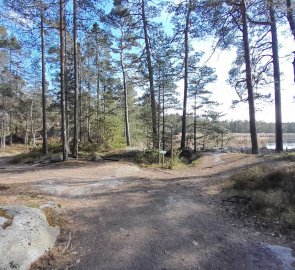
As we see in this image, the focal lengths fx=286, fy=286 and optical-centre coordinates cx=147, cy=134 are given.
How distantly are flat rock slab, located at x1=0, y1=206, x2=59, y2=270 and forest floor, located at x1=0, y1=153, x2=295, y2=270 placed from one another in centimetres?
15

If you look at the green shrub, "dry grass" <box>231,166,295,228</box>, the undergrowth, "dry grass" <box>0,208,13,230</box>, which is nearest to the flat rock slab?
"dry grass" <box>0,208,13,230</box>

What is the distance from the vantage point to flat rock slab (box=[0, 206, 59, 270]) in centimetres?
335

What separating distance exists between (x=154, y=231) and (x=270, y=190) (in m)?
2.89

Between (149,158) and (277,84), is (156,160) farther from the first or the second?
(277,84)

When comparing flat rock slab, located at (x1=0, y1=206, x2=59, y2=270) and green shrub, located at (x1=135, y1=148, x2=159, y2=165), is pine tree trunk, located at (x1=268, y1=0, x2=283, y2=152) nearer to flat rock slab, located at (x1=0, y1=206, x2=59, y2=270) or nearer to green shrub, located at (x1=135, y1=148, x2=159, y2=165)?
green shrub, located at (x1=135, y1=148, x2=159, y2=165)

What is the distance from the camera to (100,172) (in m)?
10.9

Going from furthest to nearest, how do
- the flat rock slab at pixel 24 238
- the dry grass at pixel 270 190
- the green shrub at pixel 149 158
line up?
the green shrub at pixel 149 158, the dry grass at pixel 270 190, the flat rock slab at pixel 24 238

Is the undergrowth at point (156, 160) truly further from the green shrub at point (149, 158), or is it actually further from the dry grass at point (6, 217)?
the dry grass at point (6, 217)

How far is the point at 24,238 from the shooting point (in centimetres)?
371

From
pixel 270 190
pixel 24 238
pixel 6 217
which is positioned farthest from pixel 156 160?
pixel 24 238

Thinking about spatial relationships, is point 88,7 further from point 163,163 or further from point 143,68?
point 163,163

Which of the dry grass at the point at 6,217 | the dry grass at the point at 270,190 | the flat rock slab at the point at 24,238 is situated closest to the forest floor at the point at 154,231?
the flat rock slab at the point at 24,238

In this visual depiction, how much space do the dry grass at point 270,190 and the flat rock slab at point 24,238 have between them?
3799 mm

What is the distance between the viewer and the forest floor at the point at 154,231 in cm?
376
